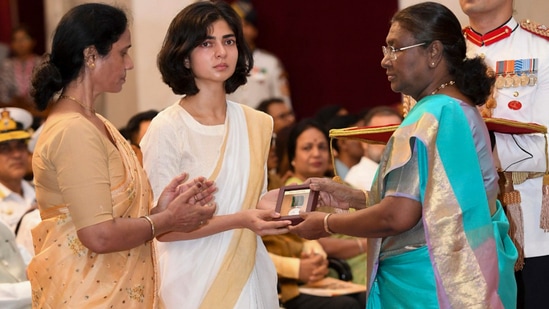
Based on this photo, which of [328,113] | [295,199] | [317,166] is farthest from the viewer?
[328,113]

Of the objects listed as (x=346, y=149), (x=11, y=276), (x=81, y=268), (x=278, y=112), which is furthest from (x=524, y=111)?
(x=278, y=112)

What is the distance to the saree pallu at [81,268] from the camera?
3504 millimetres

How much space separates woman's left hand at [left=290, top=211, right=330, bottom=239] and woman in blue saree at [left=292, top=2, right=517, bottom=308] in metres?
0.04

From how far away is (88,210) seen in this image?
3.38 meters

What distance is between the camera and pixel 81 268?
3.52 meters

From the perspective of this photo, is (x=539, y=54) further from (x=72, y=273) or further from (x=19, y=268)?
(x=19, y=268)

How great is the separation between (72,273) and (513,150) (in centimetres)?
182

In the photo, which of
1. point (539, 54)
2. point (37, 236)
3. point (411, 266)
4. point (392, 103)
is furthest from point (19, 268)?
point (392, 103)

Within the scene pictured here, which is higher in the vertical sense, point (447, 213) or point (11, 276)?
point (447, 213)

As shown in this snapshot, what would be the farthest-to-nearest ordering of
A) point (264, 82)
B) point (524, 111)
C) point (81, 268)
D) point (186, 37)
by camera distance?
1. point (264, 82)
2. point (524, 111)
3. point (186, 37)
4. point (81, 268)

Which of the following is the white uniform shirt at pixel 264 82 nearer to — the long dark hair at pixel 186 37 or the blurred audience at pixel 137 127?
the blurred audience at pixel 137 127

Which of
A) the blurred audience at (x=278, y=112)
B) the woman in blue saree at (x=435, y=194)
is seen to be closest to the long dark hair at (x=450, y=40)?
the woman in blue saree at (x=435, y=194)

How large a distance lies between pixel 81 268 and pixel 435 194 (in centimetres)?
127

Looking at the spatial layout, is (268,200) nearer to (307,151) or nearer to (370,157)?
(307,151)
